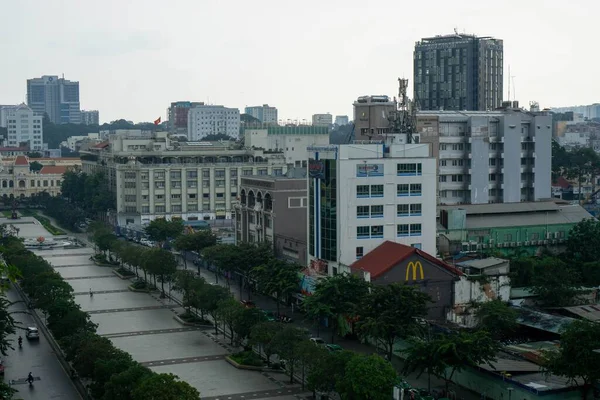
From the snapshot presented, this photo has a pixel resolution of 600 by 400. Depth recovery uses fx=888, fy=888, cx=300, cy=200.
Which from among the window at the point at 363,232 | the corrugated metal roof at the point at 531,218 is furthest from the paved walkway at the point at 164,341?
the corrugated metal roof at the point at 531,218

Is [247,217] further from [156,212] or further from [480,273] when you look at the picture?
[156,212]

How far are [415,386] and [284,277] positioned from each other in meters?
15.8

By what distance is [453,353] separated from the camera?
116 ft

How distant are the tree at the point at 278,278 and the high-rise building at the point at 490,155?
26.8 meters

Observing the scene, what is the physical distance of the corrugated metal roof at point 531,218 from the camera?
63812 mm

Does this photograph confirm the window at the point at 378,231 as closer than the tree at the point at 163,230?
Yes

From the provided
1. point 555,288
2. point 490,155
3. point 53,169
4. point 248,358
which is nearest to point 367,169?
point 555,288

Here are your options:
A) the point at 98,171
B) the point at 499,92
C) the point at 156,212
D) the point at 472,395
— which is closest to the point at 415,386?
the point at 472,395

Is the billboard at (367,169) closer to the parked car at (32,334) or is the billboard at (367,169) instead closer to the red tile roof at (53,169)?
the parked car at (32,334)

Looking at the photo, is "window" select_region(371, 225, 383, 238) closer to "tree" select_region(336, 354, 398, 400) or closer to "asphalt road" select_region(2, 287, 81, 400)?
"tree" select_region(336, 354, 398, 400)

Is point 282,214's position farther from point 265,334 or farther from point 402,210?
point 265,334

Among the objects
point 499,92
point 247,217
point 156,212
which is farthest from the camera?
point 499,92

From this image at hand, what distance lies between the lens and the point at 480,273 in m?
51.3

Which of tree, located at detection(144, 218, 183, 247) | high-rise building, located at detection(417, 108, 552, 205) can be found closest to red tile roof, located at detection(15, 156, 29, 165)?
tree, located at detection(144, 218, 183, 247)
